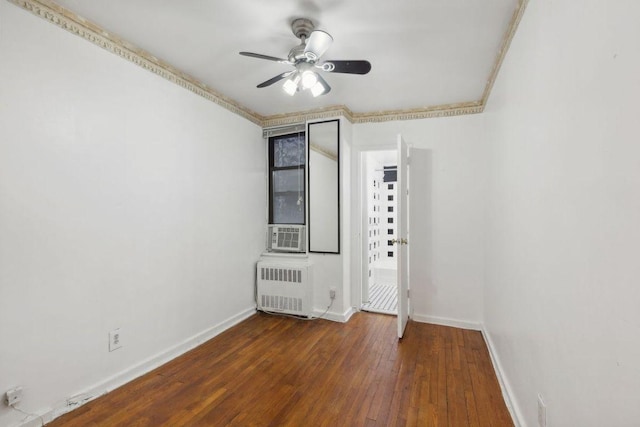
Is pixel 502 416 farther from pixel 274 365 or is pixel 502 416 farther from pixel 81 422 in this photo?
pixel 81 422

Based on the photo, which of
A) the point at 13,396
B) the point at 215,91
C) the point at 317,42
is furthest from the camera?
the point at 215,91

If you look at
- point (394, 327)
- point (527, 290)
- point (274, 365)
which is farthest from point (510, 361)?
point (274, 365)

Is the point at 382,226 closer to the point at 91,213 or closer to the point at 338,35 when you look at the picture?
the point at 338,35

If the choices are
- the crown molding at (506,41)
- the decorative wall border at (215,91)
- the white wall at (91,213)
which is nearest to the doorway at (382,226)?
the decorative wall border at (215,91)

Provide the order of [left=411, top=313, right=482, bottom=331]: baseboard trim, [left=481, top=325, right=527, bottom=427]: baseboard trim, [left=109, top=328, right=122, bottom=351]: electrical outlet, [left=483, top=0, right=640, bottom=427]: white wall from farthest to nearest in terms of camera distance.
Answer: [left=411, top=313, right=482, bottom=331]: baseboard trim < [left=109, top=328, right=122, bottom=351]: electrical outlet < [left=481, top=325, right=527, bottom=427]: baseboard trim < [left=483, top=0, right=640, bottom=427]: white wall

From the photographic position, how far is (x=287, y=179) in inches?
149

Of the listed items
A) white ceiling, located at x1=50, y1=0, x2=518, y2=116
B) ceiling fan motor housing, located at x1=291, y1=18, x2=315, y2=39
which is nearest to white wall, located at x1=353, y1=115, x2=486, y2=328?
white ceiling, located at x1=50, y1=0, x2=518, y2=116

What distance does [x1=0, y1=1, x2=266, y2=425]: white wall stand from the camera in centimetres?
159

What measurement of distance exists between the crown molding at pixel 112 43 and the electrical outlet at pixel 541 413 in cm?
334

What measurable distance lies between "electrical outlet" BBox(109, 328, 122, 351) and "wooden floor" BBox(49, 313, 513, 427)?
0.30 meters

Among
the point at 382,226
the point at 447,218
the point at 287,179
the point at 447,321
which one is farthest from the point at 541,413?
the point at 382,226

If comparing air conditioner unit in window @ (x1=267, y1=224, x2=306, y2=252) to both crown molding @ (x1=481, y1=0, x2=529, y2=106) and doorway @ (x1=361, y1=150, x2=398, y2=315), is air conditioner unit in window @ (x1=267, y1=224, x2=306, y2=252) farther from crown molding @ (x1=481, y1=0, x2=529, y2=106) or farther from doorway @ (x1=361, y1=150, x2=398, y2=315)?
crown molding @ (x1=481, y1=0, x2=529, y2=106)

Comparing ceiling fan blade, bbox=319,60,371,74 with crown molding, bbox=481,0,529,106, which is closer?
crown molding, bbox=481,0,529,106

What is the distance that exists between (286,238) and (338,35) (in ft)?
7.85
